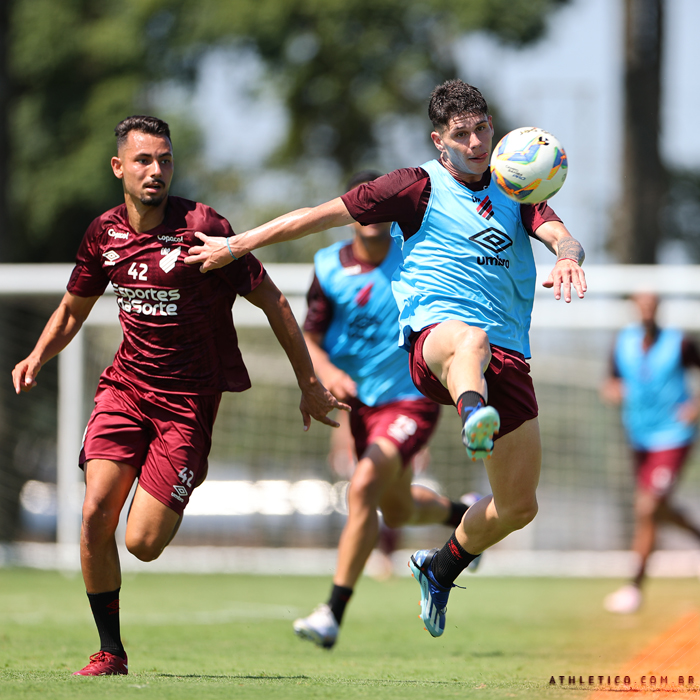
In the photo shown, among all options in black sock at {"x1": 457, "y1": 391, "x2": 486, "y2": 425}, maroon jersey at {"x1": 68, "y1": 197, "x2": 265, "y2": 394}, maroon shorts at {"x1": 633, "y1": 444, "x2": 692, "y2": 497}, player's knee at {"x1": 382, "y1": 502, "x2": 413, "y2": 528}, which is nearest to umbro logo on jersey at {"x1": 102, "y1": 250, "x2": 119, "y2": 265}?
maroon jersey at {"x1": 68, "y1": 197, "x2": 265, "y2": 394}

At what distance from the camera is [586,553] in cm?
1383

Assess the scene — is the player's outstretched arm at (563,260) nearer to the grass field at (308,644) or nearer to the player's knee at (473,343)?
the player's knee at (473,343)

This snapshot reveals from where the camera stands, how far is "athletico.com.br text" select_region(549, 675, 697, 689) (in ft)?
16.3

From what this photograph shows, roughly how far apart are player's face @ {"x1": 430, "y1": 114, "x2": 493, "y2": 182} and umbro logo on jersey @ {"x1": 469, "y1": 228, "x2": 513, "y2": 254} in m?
0.32

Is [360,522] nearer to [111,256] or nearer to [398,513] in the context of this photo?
[398,513]

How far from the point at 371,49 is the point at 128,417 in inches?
588

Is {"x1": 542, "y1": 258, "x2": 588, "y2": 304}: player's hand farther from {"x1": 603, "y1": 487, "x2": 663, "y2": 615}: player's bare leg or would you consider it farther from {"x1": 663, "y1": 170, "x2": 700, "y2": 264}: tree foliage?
{"x1": 663, "y1": 170, "x2": 700, "y2": 264}: tree foliage

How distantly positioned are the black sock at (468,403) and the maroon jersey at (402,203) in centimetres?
101

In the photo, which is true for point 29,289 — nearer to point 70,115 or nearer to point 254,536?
point 254,536

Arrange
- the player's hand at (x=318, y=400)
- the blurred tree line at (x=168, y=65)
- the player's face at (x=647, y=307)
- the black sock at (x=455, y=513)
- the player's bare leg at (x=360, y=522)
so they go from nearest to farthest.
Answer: the player's hand at (x=318, y=400) → the player's bare leg at (x=360, y=522) → the black sock at (x=455, y=513) → the player's face at (x=647, y=307) → the blurred tree line at (x=168, y=65)

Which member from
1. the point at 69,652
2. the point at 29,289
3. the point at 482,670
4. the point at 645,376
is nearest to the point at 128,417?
the point at 69,652

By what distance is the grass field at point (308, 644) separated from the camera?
470 centimetres

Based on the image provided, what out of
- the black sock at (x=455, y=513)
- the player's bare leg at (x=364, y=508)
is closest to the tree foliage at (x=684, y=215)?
the black sock at (x=455, y=513)

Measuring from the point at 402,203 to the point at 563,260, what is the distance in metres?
0.84
